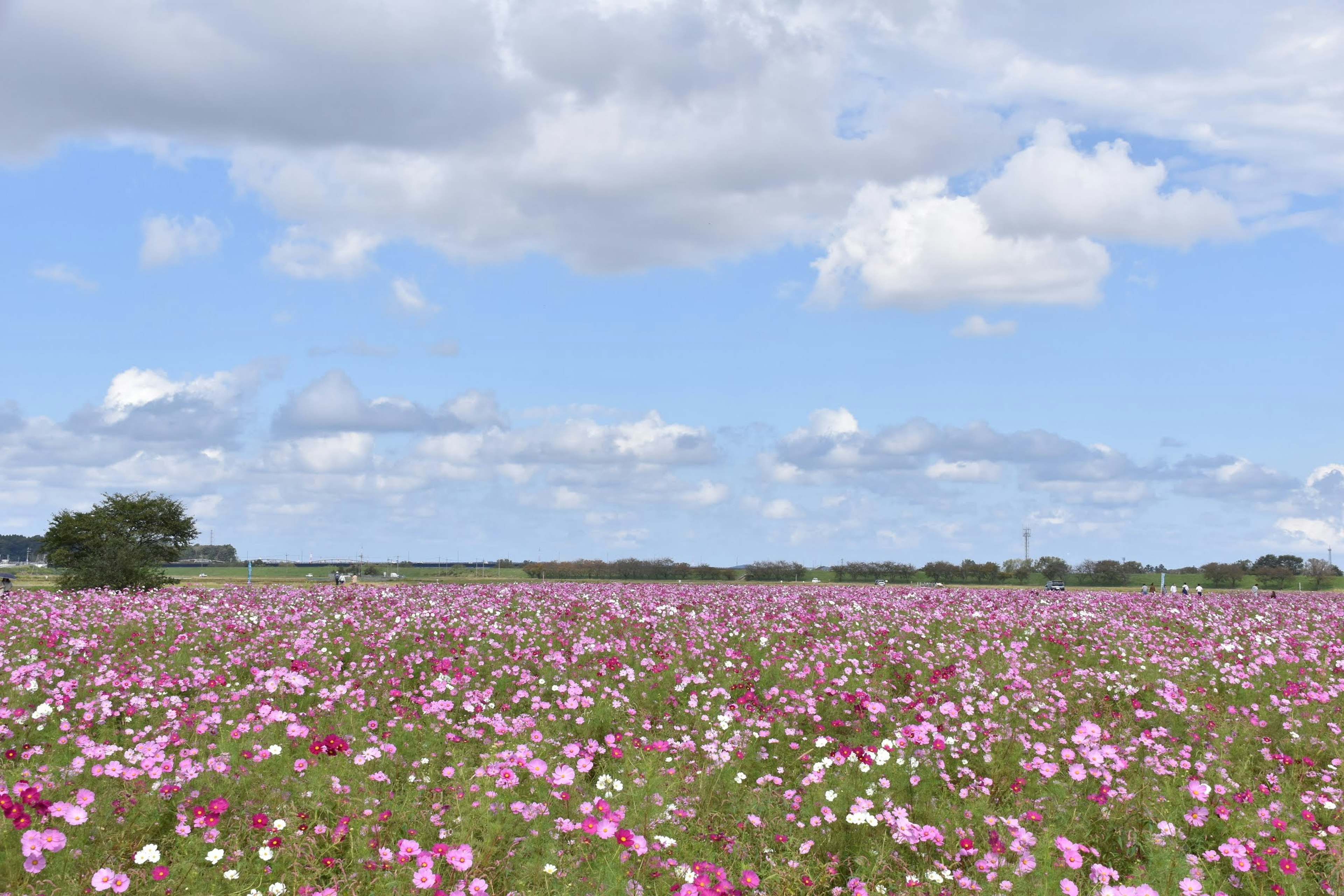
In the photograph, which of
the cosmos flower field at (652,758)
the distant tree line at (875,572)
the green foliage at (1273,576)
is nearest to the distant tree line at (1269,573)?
the green foliage at (1273,576)

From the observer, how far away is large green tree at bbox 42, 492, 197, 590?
35.6 metres

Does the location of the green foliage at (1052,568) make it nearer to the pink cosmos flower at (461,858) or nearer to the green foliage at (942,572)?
the green foliage at (942,572)

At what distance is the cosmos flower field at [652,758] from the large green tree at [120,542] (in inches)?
854

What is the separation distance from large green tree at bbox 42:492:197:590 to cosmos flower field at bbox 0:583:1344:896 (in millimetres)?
21684

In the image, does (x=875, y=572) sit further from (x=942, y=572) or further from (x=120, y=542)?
(x=120, y=542)

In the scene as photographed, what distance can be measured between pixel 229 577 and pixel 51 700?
271 feet

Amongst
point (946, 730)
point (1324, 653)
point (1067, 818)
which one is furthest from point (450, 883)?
point (1324, 653)

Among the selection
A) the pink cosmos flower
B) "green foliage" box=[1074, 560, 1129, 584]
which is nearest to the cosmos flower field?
the pink cosmos flower

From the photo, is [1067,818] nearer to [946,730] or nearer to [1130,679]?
[946,730]

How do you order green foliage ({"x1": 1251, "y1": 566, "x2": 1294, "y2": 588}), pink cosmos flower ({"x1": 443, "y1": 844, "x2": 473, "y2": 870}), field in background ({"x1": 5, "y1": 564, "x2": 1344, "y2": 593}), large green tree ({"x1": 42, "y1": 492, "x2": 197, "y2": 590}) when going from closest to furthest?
1. pink cosmos flower ({"x1": 443, "y1": 844, "x2": 473, "y2": 870})
2. large green tree ({"x1": 42, "y1": 492, "x2": 197, "y2": 590})
3. field in background ({"x1": 5, "y1": 564, "x2": 1344, "y2": 593})
4. green foliage ({"x1": 1251, "y1": 566, "x2": 1294, "y2": 588})

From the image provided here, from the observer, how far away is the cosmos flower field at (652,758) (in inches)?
232

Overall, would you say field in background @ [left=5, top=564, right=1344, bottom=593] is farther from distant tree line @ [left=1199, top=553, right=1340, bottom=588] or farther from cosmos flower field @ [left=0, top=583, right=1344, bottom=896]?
cosmos flower field @ [left=0, top=583, right=1344, bottom=896]

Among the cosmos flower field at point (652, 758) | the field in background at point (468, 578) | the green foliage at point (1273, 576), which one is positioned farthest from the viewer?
the green foliage at point (1273, 576)

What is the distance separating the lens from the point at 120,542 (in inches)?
1478
